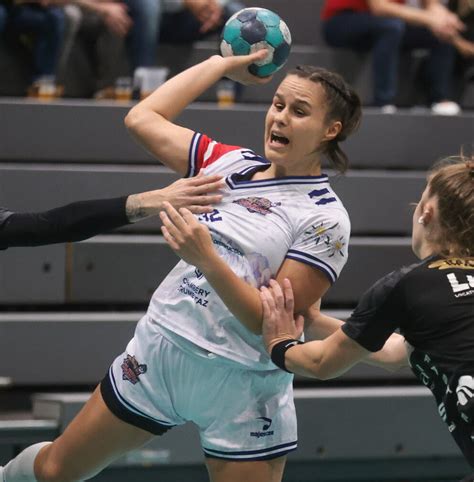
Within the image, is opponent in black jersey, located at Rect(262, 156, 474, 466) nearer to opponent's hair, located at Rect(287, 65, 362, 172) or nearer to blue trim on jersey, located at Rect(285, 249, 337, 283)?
blue trim on jersey, located at Rect(285, 249, 337, 283)

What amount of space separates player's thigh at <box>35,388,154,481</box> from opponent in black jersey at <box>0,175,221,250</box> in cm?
45

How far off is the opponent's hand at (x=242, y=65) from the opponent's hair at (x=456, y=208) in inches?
28.2

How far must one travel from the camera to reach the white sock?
3104 millimetres

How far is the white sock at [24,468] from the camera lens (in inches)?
122

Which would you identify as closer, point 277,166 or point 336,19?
point 277,166

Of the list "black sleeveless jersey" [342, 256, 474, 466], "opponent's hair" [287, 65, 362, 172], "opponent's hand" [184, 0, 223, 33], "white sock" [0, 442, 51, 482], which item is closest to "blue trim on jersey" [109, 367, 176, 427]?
"white sock" [0, 442, 51, 482]

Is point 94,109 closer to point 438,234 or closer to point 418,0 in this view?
point 418,0

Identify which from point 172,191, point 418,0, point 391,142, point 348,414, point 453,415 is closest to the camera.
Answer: point 453,415

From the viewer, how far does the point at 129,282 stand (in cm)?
504

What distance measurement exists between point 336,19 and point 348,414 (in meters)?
2.13

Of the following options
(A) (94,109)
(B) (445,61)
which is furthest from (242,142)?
(B) (445,61)

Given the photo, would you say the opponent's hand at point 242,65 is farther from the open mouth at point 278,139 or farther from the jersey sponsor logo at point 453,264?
the jersey sponsor logo at point 453,264

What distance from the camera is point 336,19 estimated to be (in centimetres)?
585

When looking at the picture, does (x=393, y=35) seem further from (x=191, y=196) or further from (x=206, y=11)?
(x=191, y=196)
